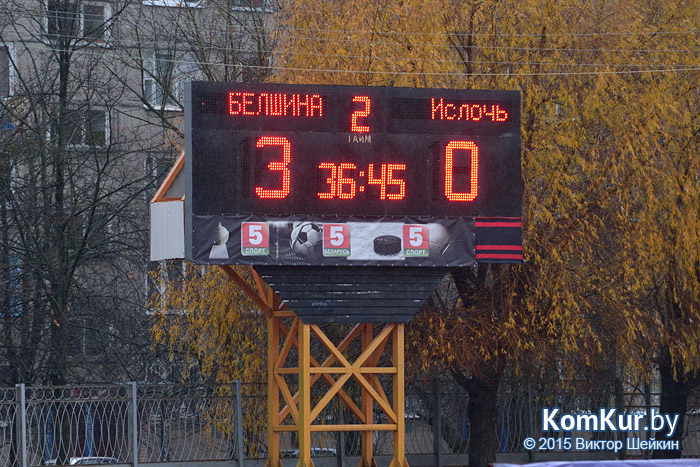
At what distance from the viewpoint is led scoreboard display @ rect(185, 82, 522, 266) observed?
1400 centimetres

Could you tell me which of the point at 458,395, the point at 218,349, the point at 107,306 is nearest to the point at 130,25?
the point at 107,306

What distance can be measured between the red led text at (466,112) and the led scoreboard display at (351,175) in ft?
0.05

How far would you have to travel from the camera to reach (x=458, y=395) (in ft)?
64.4

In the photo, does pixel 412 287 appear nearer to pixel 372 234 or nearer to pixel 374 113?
pixel 372 234

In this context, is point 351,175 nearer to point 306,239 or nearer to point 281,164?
point 281,164

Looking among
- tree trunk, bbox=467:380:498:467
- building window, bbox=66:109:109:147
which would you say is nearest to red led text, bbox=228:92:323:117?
tree trunk, bbox=467:380:498:467

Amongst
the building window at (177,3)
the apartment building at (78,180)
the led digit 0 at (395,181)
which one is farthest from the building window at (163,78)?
the led digit 0 at (395,181)

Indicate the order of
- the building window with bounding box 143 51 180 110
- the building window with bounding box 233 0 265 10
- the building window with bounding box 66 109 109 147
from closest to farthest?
the building window with bounding box 66 109 109 147 → the building window with bounding box 143 51 180 110 → the building window with bounding box 233 0 265 10

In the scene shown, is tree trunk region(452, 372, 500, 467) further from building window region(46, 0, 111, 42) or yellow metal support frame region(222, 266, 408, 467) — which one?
building window region(46, 0, 111, 42)

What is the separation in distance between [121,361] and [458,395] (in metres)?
9.37

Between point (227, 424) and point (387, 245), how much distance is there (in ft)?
18.7

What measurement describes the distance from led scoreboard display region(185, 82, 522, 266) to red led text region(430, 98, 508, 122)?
2 centimetres

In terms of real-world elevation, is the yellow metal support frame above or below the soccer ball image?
below

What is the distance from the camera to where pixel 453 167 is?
14.7 metres
